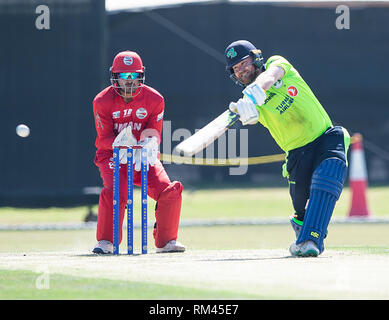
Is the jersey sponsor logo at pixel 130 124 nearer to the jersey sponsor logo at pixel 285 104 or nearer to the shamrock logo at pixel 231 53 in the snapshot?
the shamrock logo at pixel 231 53

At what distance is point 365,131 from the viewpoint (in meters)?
17.8

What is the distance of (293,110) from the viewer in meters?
6.63

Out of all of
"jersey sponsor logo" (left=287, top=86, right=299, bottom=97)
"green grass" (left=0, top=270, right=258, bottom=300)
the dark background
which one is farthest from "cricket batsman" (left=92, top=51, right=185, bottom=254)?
the dark background

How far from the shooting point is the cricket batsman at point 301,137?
6316 mm

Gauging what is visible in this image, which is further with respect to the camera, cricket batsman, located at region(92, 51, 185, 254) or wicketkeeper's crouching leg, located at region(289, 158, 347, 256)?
cricket batsman, located at region(92, 51, 185, 254)

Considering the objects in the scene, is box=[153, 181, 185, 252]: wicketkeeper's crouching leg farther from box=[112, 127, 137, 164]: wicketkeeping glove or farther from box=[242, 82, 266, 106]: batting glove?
box=[242, 82, 266, 106]: batting glove

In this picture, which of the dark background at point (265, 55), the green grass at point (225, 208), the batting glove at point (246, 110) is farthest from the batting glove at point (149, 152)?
the dark background at point (265, 55)

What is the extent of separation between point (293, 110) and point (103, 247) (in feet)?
5.71

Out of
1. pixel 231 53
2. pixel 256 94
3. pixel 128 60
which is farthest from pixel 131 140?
pixel 256 94

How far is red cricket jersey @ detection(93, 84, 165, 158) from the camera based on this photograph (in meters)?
7.14

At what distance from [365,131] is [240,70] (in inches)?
452

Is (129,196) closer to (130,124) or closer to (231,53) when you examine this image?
(130,124)

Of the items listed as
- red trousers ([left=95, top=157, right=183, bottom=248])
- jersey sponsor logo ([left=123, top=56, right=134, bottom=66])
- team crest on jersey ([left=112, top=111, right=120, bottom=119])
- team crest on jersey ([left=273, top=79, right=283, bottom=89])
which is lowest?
red trousers ([left=95, top=157, right=183, bottom=248])
